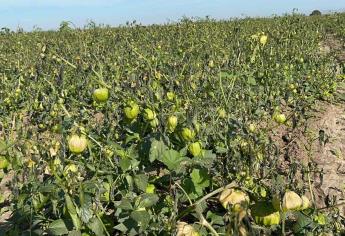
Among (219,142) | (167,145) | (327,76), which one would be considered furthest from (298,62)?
(167,145)

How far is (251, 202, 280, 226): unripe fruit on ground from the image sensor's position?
1.77 metres

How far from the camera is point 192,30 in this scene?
1200cm

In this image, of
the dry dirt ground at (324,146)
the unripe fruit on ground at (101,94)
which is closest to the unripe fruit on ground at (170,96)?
the unripe fruit on ground at (101,94)

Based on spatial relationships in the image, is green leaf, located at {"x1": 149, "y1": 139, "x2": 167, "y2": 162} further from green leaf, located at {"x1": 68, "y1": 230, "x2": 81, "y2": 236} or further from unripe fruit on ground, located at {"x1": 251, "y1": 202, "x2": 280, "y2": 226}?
unripe fruit on ground, located at {"x1": 251, "y1": 202, "x2": 280, "y2": 226}

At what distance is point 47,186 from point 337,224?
1.42 meters

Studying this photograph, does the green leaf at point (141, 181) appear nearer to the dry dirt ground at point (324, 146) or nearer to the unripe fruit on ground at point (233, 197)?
the unripe fruit on ground at point (233, 197)

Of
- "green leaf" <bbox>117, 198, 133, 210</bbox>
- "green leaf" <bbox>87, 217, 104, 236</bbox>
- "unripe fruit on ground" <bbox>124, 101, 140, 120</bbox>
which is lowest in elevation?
"green leaf" <bbox>87, 217, 104, 236</bbox>

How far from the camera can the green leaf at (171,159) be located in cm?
260

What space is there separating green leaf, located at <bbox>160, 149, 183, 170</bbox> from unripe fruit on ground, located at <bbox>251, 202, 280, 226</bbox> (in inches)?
33.6

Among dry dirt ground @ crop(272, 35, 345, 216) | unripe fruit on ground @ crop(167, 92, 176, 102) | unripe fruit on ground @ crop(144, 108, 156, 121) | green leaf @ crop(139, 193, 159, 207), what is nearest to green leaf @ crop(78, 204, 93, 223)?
green leaf @ crop(139, 193, 159, 207)

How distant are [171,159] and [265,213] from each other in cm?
93

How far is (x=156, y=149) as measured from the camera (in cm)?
268

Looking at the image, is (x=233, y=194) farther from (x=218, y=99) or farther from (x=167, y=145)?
(x=218, y=99)

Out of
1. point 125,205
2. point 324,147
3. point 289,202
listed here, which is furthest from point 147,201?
point 324,147
